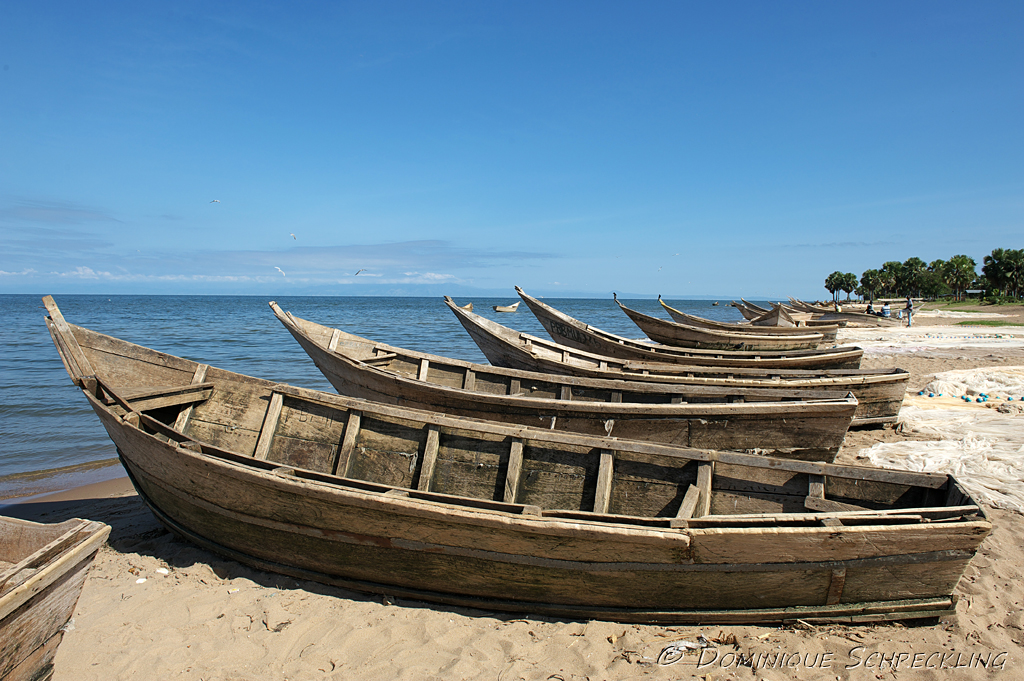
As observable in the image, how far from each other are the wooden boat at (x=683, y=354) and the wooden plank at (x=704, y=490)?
6311 millimetres

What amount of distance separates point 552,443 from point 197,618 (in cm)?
318

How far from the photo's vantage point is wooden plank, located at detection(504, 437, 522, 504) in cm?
446

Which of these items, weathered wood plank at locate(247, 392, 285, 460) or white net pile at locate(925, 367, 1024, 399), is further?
white net pile at locate(925, 367, 1024, 399)

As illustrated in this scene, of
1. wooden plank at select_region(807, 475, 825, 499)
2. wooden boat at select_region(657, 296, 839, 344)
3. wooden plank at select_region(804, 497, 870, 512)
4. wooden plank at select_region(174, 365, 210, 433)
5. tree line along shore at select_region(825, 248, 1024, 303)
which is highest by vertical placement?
tree line along shore at select_region(825, 248, 1024, 303)

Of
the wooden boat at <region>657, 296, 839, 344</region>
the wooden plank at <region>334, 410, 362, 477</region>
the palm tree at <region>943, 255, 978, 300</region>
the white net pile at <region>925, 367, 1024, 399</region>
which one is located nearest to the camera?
the wooden plank at <region>334, 410, 362, 477</region>

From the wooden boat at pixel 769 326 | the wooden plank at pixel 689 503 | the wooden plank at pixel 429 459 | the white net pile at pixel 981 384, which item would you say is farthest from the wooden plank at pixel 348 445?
the wooden boat at pixel 769 326

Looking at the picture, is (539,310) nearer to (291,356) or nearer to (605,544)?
(605,544)

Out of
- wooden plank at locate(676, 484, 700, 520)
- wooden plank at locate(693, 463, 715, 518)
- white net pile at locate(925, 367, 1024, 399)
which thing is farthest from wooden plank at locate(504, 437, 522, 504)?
white net pile at locate(925, 367, 1024, 399)

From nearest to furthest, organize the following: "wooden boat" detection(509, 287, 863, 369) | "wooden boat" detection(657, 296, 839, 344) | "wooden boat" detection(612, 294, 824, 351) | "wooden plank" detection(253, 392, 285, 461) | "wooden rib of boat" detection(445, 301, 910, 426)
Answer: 1. "wooden plank" detection(253, 392, 285, 461)
2. "wooden rib of boat" detection(445, 301, 910, 426)
3. "wooden boat" detection(509, 287, 863, 369)
4. "wooden boat" detection(612, 294, 824, 351)
5. "wooden boat" detection(657, 296, 839, 344)

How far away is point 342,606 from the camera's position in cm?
407

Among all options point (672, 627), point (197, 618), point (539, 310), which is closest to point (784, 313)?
point (539, 310)

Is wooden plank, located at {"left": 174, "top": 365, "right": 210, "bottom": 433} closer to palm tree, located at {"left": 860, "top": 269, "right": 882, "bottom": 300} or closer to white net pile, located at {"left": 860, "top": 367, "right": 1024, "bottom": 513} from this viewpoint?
white net pile, located at {"left": 860, "top": 367, "right": 1024, "bottom": 513}

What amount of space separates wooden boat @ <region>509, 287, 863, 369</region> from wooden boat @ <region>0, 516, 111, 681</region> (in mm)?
7506

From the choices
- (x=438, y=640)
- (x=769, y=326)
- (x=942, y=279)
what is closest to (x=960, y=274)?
(x=942, y=279)
